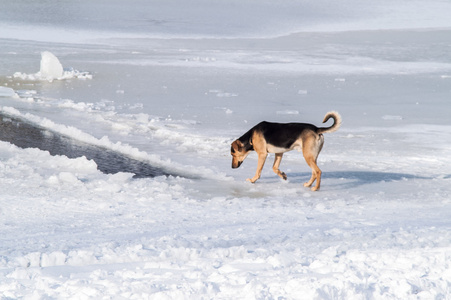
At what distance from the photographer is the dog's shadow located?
9586 millimetres

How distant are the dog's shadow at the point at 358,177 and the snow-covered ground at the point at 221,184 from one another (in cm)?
3

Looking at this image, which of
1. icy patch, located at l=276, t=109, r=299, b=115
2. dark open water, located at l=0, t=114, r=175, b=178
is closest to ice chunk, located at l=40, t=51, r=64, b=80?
dark open water, located at l=0, t=114, r=175, b=178

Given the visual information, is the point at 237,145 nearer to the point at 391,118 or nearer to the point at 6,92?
the point at 391,118

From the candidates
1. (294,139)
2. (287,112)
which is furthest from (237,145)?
(287,112)

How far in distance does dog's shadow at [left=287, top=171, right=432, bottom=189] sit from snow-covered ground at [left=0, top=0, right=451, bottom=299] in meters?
0.03

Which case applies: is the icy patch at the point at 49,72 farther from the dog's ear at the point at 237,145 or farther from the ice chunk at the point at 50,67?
the dog's ear at the point at 237,145

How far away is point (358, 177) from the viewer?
990 centimetres

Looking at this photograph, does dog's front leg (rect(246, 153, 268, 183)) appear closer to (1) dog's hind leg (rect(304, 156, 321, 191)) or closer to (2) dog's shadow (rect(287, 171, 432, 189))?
(1) dog's hind leg (rect(304, 156, 321, 191))

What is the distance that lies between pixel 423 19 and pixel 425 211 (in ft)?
151

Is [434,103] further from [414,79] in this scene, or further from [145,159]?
[145,159]

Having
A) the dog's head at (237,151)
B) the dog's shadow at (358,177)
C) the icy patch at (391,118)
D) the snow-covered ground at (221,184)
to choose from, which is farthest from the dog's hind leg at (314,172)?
the icy patch at (391,118)

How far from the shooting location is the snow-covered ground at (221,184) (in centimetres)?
484

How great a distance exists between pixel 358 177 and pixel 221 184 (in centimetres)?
221

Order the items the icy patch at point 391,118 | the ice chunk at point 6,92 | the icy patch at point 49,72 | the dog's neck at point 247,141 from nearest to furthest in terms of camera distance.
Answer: the dog's neck at point 247,141 < the icy patch at point 391,118 < the ice chunk at point 6,92 < the icy patch at point 49,72
